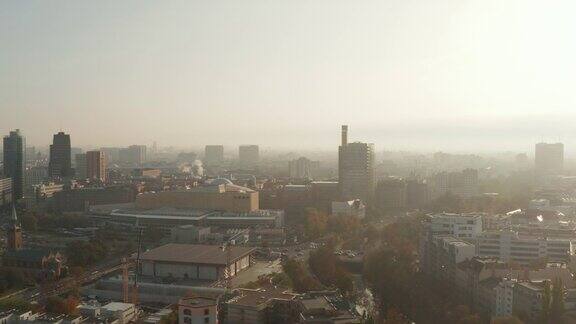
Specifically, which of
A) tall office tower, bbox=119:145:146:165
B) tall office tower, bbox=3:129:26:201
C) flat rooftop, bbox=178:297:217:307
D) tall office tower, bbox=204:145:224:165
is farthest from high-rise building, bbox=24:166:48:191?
tall office tower, bbox=204:145:224:165

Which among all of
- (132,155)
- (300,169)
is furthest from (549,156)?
(132,155)

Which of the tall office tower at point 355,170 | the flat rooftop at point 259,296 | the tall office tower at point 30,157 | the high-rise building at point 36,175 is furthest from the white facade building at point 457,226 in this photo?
the tall office tower at point 30,157

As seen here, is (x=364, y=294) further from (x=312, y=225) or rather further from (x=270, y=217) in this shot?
(x=270, y=217)

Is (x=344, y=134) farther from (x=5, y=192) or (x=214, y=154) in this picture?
(x=214, y=154)

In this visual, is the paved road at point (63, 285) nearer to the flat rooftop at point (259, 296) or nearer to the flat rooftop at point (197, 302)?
the flat rooftop at point (259, 296)

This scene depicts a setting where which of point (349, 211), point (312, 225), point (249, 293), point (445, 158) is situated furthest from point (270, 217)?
point (445, 158)

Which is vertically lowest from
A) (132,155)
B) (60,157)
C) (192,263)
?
(192,263)
